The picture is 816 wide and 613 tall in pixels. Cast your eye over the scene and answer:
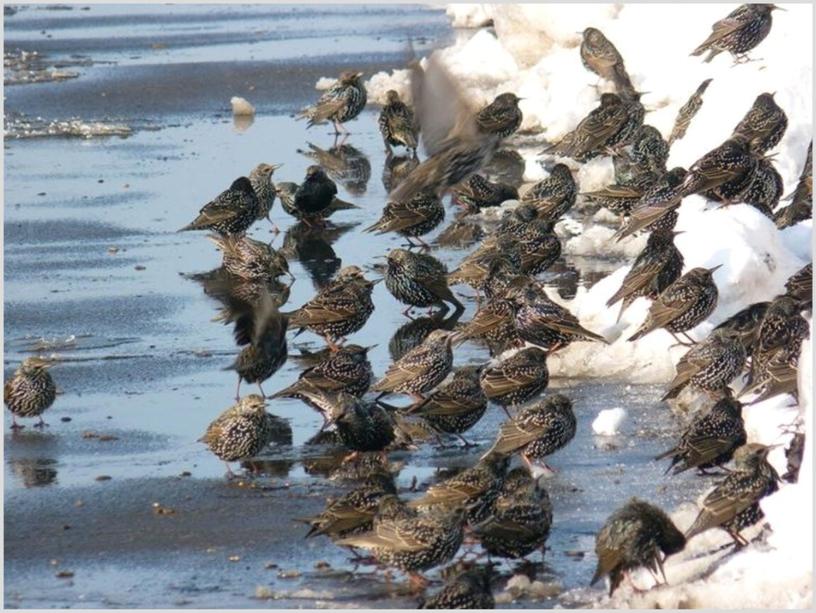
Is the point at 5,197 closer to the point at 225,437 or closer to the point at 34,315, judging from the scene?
the point at 34,315

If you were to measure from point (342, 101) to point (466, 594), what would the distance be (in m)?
12.4

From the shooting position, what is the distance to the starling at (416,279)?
470 inches

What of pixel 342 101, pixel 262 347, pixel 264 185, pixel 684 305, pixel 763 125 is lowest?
pixel 262 347

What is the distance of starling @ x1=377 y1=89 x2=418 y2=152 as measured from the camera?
687 inches

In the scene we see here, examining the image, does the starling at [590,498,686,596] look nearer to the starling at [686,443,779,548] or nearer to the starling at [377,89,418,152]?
the starling at [686,443,779,548]

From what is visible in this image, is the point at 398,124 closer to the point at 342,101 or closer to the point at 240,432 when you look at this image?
the point at 342,101

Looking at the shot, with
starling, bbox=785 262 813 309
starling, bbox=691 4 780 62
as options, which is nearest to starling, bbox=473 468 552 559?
starling, bbox=785 262 813 309

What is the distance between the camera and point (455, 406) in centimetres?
912

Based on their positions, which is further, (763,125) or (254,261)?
(254,261)

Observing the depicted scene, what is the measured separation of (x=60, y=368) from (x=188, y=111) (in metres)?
10.8

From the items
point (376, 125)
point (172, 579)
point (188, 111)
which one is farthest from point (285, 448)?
point (188, 111)

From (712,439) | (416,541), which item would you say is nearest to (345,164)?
(712,439)

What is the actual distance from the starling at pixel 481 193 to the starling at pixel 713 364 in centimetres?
512

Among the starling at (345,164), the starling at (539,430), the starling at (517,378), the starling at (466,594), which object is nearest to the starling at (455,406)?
the starling at (517,378)
